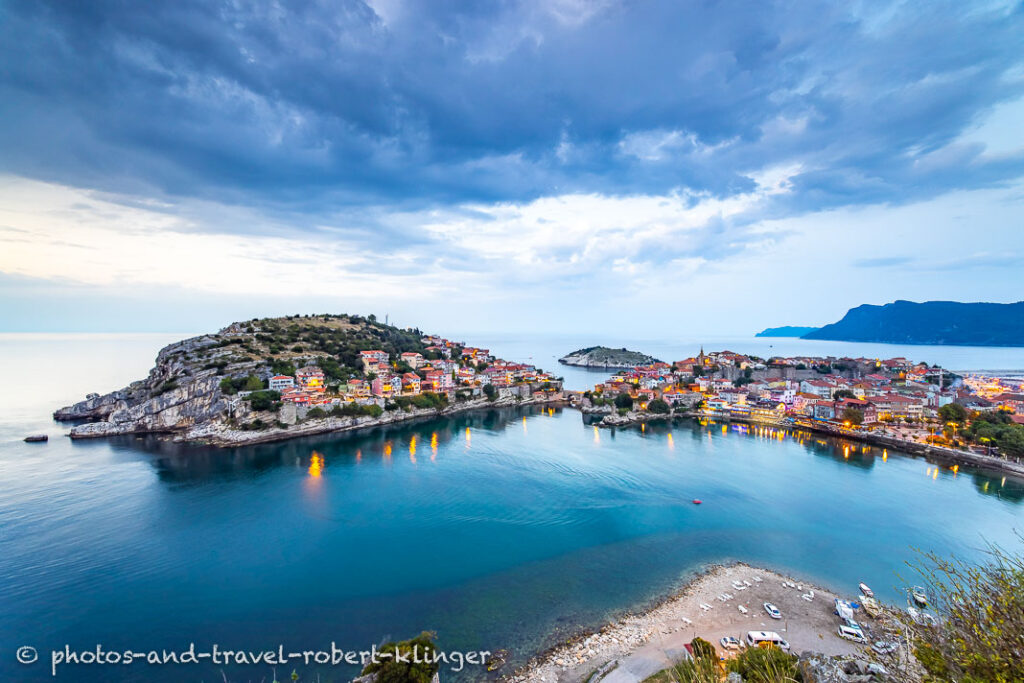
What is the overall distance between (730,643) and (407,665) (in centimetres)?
647

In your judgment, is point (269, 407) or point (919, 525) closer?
point (919, 525)

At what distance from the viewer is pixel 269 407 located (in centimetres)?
2647

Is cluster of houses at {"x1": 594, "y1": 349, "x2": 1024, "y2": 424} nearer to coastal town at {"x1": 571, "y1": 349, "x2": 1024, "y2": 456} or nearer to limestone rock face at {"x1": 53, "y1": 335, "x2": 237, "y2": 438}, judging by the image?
coastal town at {"x1": 571, "y1": 349, "x2": 1024, "y2": 456}

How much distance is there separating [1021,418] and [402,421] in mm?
41114

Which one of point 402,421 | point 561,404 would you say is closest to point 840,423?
point 561,404

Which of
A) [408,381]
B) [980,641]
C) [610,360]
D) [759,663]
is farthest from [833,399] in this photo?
[610,360]

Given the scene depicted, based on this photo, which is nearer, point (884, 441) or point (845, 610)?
point (845, 610)

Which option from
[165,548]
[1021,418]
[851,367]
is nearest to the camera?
[165,548]

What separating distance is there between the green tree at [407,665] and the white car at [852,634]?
8491 millimetres

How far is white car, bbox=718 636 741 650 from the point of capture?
26.9 ft

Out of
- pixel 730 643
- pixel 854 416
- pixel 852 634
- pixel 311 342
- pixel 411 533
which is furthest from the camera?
pixel 311 342

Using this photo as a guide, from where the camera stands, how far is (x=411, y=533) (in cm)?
1357

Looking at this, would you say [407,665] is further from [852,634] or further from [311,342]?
[311,342]

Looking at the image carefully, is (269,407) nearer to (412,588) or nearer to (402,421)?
(402,421)
